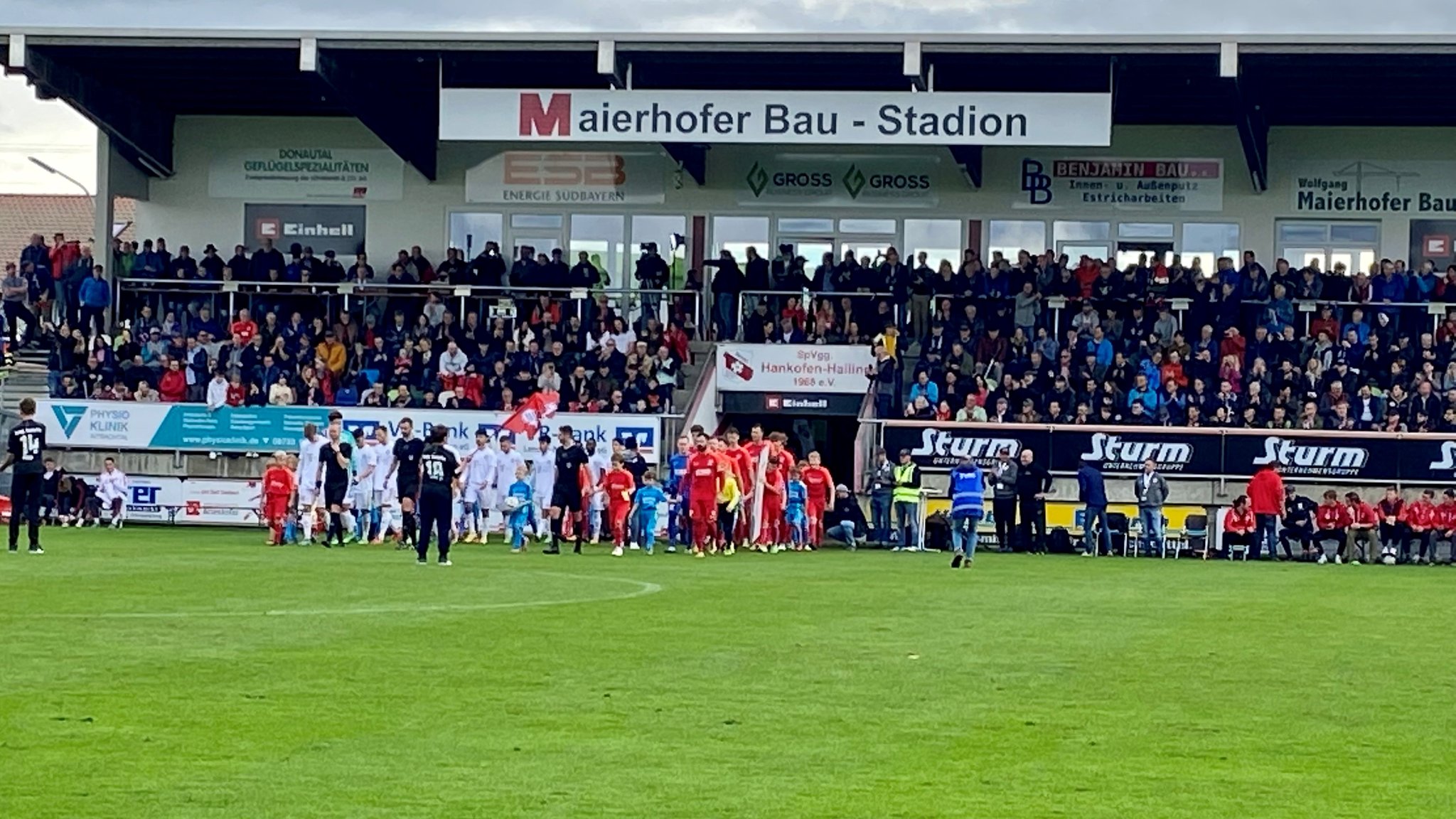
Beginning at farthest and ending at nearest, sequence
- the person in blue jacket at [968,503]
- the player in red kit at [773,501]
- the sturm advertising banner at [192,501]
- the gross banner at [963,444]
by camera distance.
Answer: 1. the sturm advertising banner at [192,501]
2. the gross banner at [963,444]
3. the player in red kit at [773,501]
4. the person in blue jacket at [968,503]

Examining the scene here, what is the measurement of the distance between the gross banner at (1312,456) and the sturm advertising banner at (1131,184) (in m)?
8.74

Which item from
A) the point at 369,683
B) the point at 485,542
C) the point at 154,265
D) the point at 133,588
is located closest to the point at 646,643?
the point at 369,683

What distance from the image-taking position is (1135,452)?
36094mm

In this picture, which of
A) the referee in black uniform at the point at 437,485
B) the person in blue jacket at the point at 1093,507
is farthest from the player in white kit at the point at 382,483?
the person in blue jacket at the point at 1093,507

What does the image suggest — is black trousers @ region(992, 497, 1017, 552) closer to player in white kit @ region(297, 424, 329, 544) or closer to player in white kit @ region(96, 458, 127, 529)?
player in white kit @ region(297, 424, 329, 544)

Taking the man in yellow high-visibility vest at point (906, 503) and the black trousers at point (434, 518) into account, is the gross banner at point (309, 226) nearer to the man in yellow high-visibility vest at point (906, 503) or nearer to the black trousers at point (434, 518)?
the man in yellow high-visibility vest at point (906, 503)

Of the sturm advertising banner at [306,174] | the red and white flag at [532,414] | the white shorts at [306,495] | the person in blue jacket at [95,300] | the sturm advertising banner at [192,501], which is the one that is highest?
the sturm advertising banner at [306,174]

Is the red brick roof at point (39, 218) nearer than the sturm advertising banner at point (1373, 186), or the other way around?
the sturm advertising banner at point (1373, 186)

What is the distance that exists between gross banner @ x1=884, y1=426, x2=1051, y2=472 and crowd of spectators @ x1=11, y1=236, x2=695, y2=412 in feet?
14.5

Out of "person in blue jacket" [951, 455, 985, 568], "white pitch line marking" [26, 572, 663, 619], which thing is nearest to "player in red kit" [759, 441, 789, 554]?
"person in blue jacket" [951, 455, 985, 568]

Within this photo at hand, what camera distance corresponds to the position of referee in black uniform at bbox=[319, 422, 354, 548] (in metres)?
32.1

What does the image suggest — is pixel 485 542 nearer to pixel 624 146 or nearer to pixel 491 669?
pixel 624 146

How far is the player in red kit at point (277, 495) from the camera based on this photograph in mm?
31969

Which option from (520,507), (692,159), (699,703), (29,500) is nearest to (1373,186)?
(692,159)
